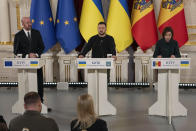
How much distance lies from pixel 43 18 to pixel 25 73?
2.34 meters

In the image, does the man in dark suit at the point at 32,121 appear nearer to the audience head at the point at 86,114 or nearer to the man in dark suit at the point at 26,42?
the audience head at the point at 86,114

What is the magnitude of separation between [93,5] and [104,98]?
271cm

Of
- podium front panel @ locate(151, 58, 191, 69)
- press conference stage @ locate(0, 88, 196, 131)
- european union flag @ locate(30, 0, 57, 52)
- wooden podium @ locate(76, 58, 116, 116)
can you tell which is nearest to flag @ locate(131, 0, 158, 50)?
press conference stage @ locate(0, 88, 196, 131)

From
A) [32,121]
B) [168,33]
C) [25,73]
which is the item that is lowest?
[32,121]

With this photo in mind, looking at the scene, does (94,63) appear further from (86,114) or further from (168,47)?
(86,114)

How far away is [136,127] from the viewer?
5277mm

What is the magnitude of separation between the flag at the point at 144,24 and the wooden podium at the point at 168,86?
2.18 meters

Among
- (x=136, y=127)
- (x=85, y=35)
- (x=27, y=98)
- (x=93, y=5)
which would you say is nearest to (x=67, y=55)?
(x=85, y=35)

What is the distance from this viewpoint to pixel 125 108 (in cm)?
640

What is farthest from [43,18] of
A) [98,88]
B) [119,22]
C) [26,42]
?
[98,88]

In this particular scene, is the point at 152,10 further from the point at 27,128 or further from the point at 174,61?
the point at 27,128

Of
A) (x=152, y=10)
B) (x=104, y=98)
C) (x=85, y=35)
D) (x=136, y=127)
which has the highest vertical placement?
(x=152, y=10)

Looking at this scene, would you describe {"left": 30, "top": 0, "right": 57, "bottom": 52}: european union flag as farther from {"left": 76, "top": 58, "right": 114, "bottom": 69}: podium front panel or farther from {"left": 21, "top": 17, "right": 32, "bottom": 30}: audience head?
{"left": 76, "top": 58, "right": 114, "bottom": 69}: podium front panel

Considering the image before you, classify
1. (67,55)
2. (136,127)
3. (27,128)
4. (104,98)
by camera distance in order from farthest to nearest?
1. (67,55)
2. (104,98)
3. (136,127)
4. (27,128)
